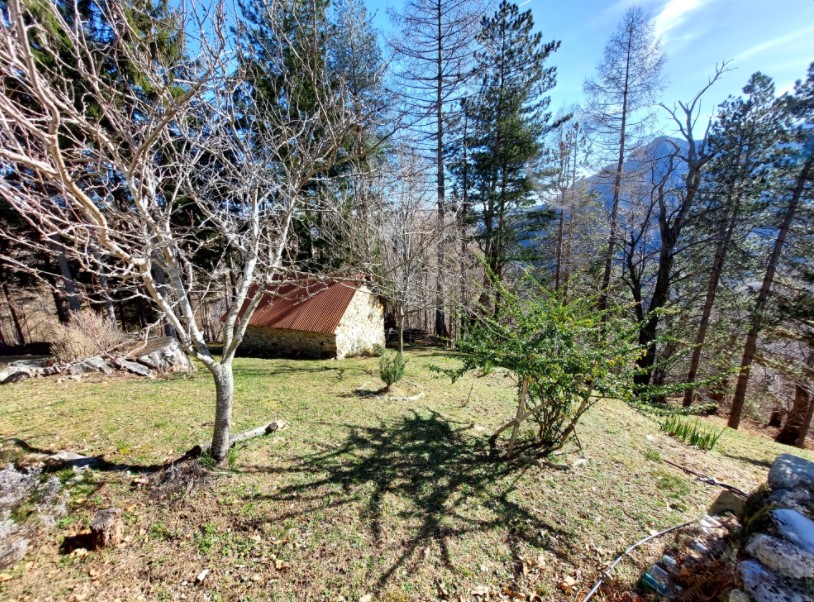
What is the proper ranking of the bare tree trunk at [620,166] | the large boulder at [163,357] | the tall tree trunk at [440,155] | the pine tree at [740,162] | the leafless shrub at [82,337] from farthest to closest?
the bare tree trunk at [620,166] → the tall tree trunk at [440,155] → the pine tree at [740,162] → the large boulder at [163,357] → the leafless shrub at [82,337]

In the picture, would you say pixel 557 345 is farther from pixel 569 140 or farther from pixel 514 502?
pixel 569 140

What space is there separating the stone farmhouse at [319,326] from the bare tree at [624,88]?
304 inches

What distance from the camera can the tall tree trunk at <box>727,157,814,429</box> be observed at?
791 centimetres

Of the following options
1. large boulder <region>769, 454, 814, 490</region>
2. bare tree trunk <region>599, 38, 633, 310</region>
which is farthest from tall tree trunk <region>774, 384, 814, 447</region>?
large boulder <region>769, 454, 814, 490</region>

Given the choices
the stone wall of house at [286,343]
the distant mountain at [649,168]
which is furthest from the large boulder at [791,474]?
the stone wall of house at [286,343]

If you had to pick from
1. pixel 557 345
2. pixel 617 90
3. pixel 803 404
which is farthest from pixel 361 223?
pixel 803 404

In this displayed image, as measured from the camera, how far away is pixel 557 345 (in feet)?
10.9

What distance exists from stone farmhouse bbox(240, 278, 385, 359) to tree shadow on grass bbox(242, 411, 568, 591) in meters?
5.99

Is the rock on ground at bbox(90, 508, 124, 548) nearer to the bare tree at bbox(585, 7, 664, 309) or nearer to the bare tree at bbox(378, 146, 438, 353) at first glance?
Result: the bare tree at bbox(378, 146, 438, 353)

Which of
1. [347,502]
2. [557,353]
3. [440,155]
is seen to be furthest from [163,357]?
[440,155]

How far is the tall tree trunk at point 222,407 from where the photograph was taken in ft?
10.3

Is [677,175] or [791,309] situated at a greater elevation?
[677,175]

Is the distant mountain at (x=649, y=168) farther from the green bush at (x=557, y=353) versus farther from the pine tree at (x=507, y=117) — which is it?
the green bush at (x=557, y=353)

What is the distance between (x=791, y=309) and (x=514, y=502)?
10.1m
